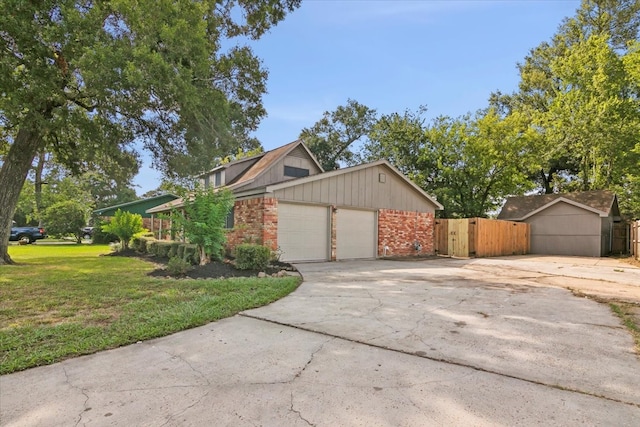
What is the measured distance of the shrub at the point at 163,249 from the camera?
1162cm

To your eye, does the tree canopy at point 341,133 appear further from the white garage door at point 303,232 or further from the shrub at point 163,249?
the shrub at point 163,249

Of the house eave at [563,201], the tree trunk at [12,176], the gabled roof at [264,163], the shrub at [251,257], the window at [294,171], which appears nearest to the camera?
the shrub at [251,257]

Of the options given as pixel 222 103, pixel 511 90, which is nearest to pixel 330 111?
pixel 511 90

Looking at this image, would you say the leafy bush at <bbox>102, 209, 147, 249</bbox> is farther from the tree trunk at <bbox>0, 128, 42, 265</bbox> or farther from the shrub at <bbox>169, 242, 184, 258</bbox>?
the shrub at <bbox>169, 242, 184, 258</bbox>

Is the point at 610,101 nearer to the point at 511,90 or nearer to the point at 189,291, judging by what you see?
the point at 511,90

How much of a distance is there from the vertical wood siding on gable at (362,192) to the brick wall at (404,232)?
337 mm

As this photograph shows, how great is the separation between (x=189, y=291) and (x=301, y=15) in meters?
10.2

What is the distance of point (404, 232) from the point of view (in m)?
15.2

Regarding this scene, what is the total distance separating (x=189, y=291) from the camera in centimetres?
593

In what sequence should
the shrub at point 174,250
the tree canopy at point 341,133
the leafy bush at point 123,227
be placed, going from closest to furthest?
the shrub at point 174,250
the leafy bush at point 123,227
the tree canopy at point 341,133

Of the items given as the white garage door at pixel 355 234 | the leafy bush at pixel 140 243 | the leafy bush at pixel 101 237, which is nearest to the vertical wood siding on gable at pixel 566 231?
the white garage door at pixel 355 234

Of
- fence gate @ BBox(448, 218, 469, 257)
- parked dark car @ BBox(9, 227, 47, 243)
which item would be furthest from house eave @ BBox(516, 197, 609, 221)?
parked dark car @ BBox(9, 227, 47, 243)

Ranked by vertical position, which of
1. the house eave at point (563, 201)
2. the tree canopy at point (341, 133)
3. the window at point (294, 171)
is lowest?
the house eave at point (563, 201)

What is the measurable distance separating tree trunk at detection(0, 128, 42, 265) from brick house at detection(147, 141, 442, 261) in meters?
4.98
